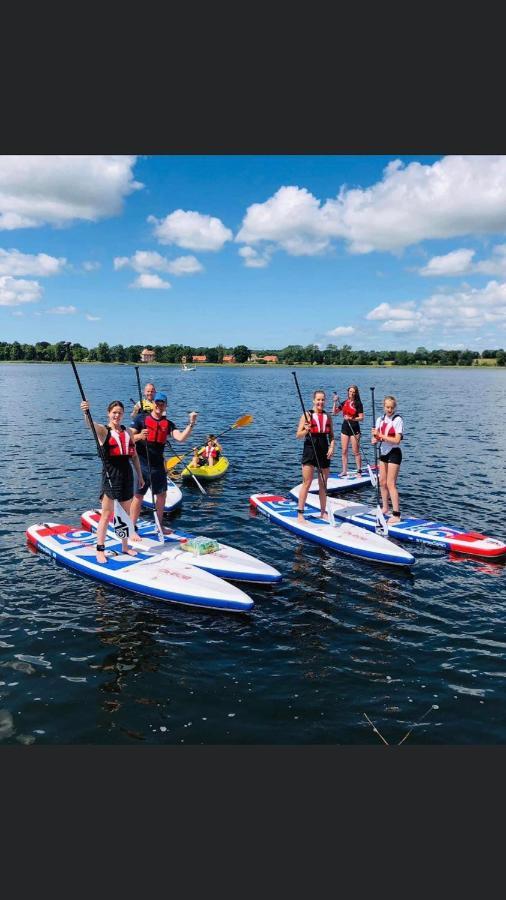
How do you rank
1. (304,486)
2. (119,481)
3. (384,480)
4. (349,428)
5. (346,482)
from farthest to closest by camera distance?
1. (349,428)
2. (346,482)
3. (384,480)
4. (304,486)
5. (119,481)

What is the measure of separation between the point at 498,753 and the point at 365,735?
1.53 metres

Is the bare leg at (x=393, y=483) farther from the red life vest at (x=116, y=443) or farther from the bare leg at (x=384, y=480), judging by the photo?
the red life vest at (x=116, y=443)

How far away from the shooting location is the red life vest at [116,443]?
34.3 ft

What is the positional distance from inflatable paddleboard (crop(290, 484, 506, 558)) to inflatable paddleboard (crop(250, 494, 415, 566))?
2.26 ft

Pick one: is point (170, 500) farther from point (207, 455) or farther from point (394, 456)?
point (394, 456)

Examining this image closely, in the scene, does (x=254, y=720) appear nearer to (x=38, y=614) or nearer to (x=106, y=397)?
(x=38, y=614)

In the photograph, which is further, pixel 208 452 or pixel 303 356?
pixel 303 356

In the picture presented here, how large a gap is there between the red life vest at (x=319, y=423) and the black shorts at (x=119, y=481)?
455 centimetres

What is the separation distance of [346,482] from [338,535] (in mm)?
5324

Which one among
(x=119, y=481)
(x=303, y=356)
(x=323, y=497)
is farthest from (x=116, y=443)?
(x=303, y=356)

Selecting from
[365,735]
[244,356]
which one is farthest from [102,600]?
[244,356]

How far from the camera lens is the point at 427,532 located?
13164 mm

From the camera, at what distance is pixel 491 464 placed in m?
23.6

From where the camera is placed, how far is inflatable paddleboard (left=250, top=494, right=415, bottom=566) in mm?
11828
